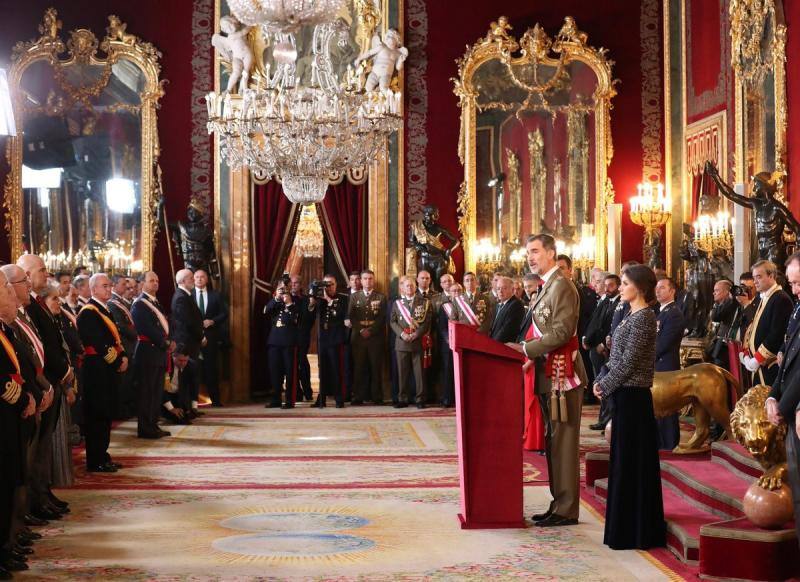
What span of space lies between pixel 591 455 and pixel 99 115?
831 cm

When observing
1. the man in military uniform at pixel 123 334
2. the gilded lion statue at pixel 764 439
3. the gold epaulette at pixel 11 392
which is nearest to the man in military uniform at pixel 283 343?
the man in military uniform at pixel 123 334

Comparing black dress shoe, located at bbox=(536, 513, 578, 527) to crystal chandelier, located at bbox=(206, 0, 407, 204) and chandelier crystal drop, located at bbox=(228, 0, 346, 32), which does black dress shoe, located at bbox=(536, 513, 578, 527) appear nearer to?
chandelier crystal drop, located at bbox=(228, 0, 346, 32)

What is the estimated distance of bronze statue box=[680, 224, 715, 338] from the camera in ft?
36.8

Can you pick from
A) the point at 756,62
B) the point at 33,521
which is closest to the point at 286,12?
the point at 33,521

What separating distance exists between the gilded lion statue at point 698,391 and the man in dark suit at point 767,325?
0.24m

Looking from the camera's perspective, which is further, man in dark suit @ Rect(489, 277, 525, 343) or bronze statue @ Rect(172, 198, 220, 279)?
bronze statue @ Rect(172, 198, 220, 279)

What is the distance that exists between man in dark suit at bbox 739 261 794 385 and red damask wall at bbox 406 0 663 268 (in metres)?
6.04

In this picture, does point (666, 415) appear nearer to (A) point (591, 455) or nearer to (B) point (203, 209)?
(A) point (591, 455)

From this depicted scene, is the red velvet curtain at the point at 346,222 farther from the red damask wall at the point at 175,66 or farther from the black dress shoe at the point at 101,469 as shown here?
the black dress shoe at the point at 101,469

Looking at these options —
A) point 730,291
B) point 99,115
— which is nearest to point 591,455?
point 730,291

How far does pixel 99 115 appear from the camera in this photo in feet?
44.1

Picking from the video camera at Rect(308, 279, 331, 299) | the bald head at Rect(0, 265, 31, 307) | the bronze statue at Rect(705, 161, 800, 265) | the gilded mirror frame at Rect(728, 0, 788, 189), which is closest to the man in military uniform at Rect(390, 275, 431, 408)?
the video camera at Rect(308, 279, 331, 299)

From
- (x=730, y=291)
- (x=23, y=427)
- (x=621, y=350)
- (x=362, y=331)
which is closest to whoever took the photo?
(x=23, y=427)

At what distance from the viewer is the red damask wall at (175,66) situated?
13.5m
